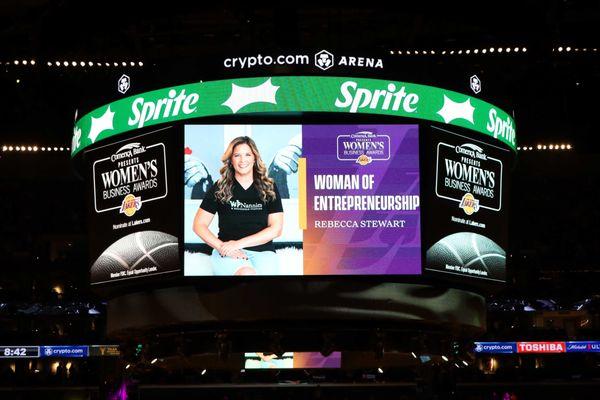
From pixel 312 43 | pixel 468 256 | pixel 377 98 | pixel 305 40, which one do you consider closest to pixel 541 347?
pixel 312 43

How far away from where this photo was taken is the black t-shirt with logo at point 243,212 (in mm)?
10914

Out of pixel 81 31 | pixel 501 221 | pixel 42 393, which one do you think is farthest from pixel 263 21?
pixel 42 393

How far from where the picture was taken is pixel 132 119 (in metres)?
11.6

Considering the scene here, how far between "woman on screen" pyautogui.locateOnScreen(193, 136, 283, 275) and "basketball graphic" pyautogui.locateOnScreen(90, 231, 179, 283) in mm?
437

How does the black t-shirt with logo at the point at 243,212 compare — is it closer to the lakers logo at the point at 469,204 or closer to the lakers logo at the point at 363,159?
the lakers logo at the point at 363,159

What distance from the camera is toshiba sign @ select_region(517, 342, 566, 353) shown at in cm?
2922

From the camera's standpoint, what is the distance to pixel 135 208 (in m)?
11.5

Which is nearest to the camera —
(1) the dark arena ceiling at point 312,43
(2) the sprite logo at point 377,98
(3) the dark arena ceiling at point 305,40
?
(2) the sprite logo at point 377,98

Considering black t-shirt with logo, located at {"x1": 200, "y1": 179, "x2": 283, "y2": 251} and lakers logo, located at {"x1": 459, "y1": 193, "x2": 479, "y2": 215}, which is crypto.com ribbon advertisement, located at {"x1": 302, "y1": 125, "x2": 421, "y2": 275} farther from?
lakers logo, located at {"x1": 459, "y1": 193, "x2": 479, "y2": 215}

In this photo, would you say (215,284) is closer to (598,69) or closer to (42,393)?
(598,69)

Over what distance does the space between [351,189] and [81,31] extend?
19.2 ft

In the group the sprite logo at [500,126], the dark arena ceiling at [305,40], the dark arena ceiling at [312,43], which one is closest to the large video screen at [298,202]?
the sprite logo at [500,126]

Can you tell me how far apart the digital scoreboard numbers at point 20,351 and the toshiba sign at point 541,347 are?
47.0ft

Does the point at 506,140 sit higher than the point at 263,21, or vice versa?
the point at 263,21
